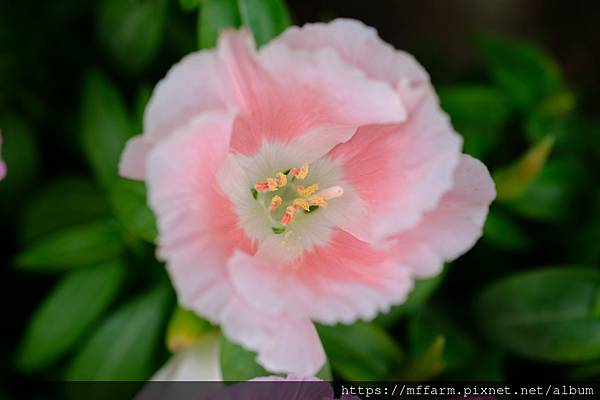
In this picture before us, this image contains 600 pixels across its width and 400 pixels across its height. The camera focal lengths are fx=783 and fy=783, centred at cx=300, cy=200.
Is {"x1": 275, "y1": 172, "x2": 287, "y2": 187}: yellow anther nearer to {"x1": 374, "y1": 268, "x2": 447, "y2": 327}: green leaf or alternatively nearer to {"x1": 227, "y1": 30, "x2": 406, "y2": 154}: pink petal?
{"x1": 227, "y1": 30, "x2": 406, "y2": 154}: pink petal

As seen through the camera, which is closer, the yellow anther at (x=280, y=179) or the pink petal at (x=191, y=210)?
the pink petal at (x=191, y=210)

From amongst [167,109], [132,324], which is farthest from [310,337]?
[132,324]

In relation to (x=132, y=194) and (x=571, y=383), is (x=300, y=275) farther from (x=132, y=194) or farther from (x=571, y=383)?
(x=571, y=383)

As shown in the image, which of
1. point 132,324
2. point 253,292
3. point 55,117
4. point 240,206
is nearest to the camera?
point 253,292

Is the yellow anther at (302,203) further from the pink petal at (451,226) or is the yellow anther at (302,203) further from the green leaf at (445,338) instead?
the green leaf at (445,338)

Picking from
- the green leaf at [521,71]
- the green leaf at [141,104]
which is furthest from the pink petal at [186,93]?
the green leaf at [521,71]

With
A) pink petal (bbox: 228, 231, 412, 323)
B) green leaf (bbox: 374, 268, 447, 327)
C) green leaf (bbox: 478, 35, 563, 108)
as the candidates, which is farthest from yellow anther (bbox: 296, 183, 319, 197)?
green leaf (bbox: 478, 35, 563, 108)
